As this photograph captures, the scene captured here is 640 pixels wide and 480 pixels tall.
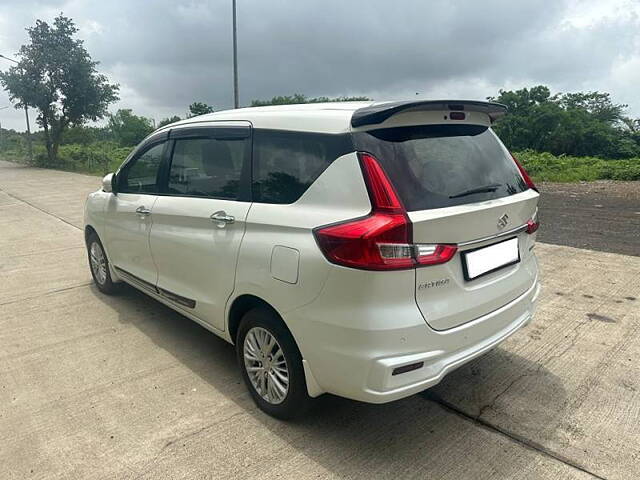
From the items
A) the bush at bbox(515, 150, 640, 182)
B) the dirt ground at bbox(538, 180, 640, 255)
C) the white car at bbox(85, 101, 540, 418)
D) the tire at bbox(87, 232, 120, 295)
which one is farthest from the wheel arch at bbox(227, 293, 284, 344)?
the bush at bbox(515, 150, 640, 182)

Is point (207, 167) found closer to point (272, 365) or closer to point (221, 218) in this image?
point (221, 218)

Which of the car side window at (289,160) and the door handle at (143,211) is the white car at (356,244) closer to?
the car side window at (289,160)

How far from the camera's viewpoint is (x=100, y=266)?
191 inches

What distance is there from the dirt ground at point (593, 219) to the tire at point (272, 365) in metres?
5.48

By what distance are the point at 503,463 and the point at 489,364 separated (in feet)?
3.43

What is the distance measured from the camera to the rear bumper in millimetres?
2113

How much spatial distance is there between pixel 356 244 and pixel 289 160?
0.75 m

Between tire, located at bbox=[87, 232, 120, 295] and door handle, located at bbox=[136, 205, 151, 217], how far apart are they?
1134mm

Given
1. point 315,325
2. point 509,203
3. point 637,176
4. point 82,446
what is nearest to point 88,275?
point 82,446

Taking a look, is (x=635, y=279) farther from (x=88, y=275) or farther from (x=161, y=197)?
(x=88, y=275)

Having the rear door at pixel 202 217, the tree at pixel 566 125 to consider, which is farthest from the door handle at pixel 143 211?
the tree at pixel 566 125

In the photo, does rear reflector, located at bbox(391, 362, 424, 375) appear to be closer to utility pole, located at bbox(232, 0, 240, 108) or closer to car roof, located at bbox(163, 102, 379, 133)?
car roof, located at bbox(163, 102, 379, 133)

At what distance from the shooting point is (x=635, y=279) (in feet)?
16.4

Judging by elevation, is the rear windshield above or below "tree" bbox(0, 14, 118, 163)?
below
